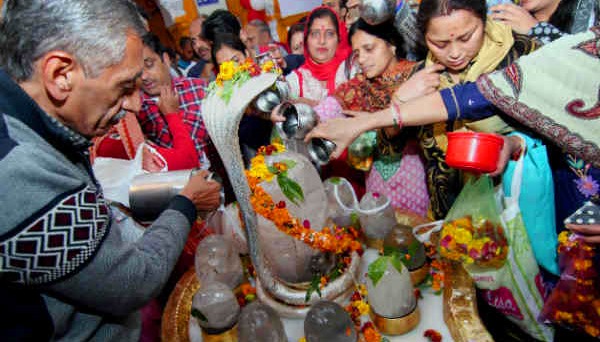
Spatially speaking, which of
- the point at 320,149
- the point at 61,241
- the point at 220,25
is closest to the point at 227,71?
the point at 320,149

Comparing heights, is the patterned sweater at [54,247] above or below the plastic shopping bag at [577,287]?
above

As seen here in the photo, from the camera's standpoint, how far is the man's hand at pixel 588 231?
103 centimetres

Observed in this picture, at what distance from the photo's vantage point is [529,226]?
1254 mm

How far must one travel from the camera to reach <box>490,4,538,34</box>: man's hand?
1.48m

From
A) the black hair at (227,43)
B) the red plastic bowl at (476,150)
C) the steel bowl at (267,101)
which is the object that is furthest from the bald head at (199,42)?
the red plastic bowl at (476,150)

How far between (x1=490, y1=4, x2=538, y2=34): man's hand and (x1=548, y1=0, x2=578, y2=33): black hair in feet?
0.55

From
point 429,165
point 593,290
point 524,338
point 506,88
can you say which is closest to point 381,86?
point 429,165

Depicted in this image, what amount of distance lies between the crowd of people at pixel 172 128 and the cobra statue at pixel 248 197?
0.10 meters

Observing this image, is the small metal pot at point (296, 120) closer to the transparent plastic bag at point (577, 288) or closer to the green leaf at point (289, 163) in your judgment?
the green leaf at point (289, 163)

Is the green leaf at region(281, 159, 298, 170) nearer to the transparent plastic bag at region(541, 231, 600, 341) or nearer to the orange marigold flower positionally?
the orange marigold flower

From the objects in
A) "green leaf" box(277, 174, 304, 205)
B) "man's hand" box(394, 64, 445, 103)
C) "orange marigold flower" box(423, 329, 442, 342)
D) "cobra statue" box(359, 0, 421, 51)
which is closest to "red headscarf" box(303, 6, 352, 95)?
"cobra statue" box(359, 0, 421, 51)

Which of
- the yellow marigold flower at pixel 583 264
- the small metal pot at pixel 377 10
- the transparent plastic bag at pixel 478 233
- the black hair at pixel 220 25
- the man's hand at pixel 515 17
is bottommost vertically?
the yellow marigold flower at pixel 583 264

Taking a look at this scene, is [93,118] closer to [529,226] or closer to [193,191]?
[193,191]

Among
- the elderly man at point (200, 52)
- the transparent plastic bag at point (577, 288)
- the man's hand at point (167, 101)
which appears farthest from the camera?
the elderly man at point (200, 52)
